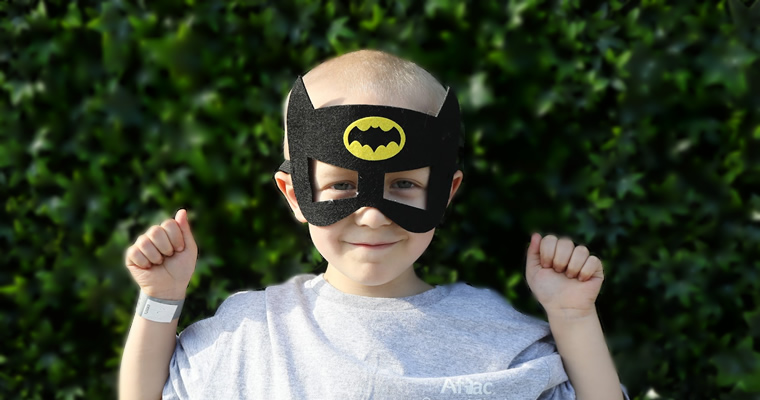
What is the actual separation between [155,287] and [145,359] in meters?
0.20

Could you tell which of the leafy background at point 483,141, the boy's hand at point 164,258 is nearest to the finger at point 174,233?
the boy's hand at point 164,258

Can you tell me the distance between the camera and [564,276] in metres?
1.85

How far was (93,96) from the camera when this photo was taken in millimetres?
2600

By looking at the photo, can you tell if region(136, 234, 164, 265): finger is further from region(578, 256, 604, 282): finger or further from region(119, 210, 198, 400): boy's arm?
region(578, 256, 604, 282): finger

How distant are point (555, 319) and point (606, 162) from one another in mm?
793

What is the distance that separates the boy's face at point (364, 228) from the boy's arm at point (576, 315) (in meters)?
0.34

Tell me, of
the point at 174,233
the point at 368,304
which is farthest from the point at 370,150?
the point at 174,233

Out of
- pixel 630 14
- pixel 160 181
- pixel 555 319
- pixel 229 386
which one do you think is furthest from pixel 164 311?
pixel 630 14

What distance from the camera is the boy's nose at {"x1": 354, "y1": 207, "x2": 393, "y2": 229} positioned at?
5.52 ft

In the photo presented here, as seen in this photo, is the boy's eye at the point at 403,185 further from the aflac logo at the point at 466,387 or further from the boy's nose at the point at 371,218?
the aflac logo at the point at 466,387

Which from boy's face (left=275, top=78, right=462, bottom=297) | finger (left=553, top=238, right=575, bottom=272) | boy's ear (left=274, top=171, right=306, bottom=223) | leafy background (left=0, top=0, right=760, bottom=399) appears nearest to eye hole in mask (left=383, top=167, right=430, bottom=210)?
boy's face (left=275, top=78, right=462, bottom=297)

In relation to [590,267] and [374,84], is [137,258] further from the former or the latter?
[590,267]

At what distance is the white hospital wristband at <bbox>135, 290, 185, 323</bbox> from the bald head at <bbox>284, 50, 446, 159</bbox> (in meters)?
0.58

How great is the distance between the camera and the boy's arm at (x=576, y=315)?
1829mm
